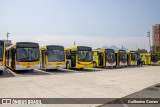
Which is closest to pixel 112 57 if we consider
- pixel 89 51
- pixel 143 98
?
pixel 89 51

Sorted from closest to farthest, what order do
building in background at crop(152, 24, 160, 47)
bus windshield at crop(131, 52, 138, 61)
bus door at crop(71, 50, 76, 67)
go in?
bus door at crop(71, 50, 76, 67), bus windshield at crop(131, 52, 138, 61), building in background at crop(152, 24, 160, 47)

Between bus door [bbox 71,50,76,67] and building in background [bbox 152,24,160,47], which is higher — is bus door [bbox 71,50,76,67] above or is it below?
below

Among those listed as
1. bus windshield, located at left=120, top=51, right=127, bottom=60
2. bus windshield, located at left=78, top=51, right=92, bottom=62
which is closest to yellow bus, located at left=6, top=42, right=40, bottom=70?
bus windshield, located at left=78, top=51, right=92, bottom=62

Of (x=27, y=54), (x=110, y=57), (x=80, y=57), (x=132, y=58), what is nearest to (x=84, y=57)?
Answer: (x=80, y=57)

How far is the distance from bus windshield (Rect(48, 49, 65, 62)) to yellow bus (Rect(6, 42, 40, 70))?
200cm

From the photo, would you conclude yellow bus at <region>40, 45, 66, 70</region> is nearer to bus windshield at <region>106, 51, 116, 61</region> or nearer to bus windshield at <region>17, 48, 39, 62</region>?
bus windshield at <region>17, 48, 39, 62</region>

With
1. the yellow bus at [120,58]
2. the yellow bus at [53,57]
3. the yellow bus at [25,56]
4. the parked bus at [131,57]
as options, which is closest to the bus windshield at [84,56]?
the yellow bus at [53,57]

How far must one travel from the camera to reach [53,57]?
79.4 feet

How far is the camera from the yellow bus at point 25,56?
69.8ft

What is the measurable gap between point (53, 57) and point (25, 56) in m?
3.40

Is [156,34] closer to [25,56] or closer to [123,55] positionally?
[123,55]

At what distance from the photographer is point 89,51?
26.9 meters

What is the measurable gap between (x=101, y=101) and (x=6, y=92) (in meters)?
4.64

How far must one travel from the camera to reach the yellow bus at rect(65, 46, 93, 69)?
25797mm
